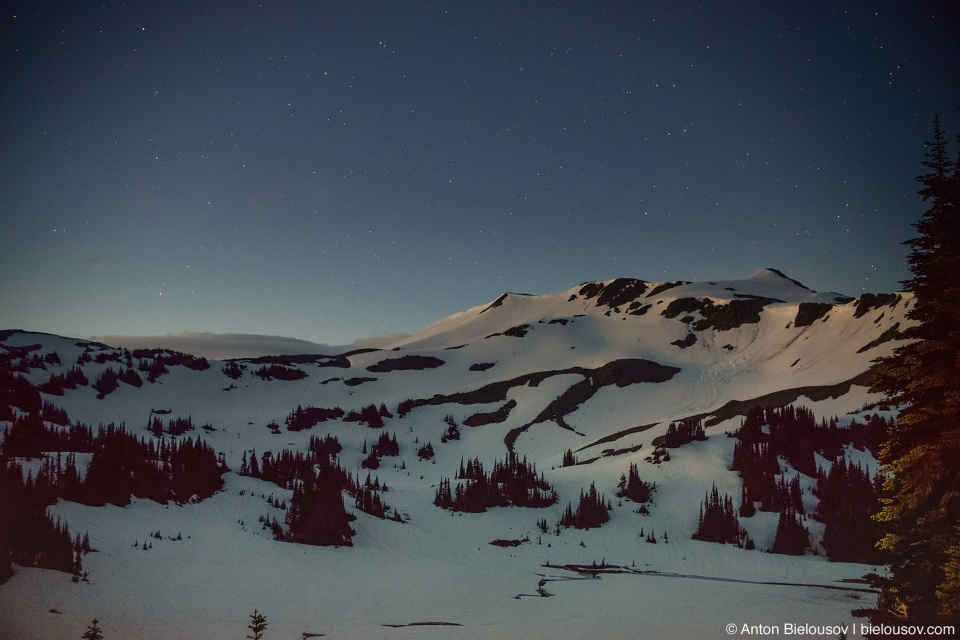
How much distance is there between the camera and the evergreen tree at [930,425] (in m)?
13.9

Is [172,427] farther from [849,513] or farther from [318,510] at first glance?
[849,513]

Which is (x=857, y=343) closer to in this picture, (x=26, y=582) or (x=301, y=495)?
(x=301, y=495)

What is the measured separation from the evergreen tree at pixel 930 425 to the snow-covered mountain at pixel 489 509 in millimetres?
6622

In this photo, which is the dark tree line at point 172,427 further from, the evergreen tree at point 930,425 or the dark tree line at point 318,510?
the evergreen tree at point 930,425

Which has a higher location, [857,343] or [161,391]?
[857,343]

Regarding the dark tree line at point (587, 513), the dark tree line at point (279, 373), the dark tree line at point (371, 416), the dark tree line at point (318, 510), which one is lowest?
the dark tree line at point (587, 513)

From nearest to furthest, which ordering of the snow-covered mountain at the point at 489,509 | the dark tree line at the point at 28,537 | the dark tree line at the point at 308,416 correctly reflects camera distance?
the dark tree line at the point at 28,537, the snow-covered mountain at the point at 489,509, the dark tree line at the point at 308,416

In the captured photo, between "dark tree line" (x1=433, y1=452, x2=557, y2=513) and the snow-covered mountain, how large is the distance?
3.92 ft

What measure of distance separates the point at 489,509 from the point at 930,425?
32.3m

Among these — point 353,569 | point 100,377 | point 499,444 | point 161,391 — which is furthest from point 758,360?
point 100,377

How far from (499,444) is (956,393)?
5878 cm

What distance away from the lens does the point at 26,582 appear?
15664 mm

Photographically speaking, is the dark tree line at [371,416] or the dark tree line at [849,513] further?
the dark tree line at [371,416]

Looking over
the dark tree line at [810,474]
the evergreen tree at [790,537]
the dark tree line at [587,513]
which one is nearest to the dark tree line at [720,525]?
the dark tree line at [810,474]
